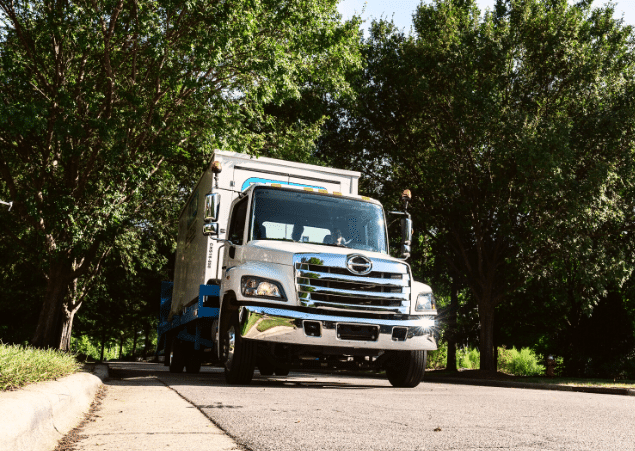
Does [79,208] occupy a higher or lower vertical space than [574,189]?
lower

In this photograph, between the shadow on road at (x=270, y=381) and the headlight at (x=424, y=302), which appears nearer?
the headlight at (x=424, y=302)

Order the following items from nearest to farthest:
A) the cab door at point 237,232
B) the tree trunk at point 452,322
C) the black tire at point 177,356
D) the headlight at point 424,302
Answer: the headlight at point 424,302 → the cab door at point 237,232 → the black tire at point 177,356 → the tree trunk at point 452,322

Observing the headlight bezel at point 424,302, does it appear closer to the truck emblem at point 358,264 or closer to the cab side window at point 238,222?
the truck emblem at point 358,264

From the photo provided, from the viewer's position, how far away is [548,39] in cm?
2180

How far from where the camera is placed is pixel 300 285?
9195 millimetres

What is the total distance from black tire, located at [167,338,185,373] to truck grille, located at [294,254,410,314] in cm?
661

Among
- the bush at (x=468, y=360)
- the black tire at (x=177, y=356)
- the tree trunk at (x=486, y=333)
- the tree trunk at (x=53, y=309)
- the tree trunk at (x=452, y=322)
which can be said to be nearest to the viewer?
the black tire at (x=177, y=356)

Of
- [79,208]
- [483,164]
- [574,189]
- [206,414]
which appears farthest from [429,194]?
[206,414]

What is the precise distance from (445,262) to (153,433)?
23611 mm

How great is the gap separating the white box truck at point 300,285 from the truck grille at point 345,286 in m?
0.01

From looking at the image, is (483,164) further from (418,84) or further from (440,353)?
(440,353)

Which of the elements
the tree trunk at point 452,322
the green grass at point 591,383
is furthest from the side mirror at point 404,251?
the tree trunk at point 452,322

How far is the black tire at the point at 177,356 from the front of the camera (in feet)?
49.3

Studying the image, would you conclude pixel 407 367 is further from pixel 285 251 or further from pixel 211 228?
pixel 211 228
